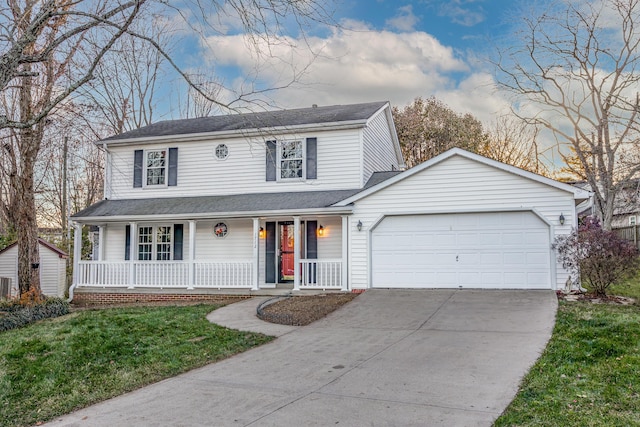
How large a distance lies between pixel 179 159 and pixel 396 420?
13.9 meters

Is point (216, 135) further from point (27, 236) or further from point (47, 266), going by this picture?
point (47, 266)

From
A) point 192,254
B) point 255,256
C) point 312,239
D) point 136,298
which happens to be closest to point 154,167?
point 192,254

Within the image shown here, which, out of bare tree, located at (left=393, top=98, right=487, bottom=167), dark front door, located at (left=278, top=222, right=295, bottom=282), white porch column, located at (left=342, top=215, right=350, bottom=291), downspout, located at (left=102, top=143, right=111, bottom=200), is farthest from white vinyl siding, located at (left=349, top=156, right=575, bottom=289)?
bare tree, located at (left=393, top=98, right=487, bottom=167)

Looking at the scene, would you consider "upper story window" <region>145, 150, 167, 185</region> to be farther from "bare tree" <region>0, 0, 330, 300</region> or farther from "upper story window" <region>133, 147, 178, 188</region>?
"bare tree" <region>0, 0, 330, 300</region>

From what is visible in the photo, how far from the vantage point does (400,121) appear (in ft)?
99.7

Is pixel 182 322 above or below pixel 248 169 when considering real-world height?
below

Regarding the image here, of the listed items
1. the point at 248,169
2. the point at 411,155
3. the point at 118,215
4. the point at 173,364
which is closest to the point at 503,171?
the point at 248,169

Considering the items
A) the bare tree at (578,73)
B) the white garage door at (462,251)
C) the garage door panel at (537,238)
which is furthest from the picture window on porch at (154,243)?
the bare tree at (578,73)

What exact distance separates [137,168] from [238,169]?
3856 millimetres

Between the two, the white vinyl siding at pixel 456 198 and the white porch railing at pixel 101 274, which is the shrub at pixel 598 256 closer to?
the white vinyl siding at pixel 456 198

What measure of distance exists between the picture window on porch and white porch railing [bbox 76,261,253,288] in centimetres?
84

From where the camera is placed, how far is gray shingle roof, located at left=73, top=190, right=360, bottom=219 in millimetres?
14055

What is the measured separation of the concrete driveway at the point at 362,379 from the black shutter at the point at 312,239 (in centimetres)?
524

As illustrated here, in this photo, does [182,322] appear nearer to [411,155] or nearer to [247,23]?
[247,23]
